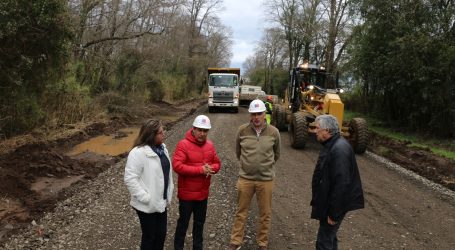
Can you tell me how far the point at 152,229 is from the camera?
416cm

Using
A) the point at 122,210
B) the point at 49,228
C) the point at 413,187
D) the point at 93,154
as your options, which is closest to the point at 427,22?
the point at 413,187

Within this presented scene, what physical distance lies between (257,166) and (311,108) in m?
9.75

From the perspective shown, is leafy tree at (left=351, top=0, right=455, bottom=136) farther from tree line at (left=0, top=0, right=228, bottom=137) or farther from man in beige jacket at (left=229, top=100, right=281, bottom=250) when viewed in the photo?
man in beige jacket at (left=229, top=100, right=281, bottom=250)

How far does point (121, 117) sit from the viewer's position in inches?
782

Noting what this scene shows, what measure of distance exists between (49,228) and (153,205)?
9.18ft

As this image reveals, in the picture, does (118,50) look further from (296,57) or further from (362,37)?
(296,57)

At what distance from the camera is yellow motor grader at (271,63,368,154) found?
12.5 metres

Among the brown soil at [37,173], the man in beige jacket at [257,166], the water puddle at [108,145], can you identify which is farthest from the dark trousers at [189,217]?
the water puddle at [108,145]

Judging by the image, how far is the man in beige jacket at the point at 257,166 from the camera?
5.00 metres

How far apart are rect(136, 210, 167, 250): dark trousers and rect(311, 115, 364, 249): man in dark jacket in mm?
1555

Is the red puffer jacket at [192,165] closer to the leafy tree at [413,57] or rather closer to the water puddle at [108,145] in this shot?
the water puddle at [108,145]

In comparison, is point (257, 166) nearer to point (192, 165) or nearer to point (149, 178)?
point (192, 165)

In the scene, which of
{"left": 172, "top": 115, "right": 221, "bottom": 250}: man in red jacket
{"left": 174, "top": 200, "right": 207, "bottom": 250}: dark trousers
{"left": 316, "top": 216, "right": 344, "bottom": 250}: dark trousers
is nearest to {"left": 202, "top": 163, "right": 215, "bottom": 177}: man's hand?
{"left": 172, "top": 115, "right": 221, "bottom": 250}: man in red jacket

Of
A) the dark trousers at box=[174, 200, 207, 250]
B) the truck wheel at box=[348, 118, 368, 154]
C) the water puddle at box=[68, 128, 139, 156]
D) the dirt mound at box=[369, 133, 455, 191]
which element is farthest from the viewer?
the water puddle at box=[68, 128, 139, 156]
